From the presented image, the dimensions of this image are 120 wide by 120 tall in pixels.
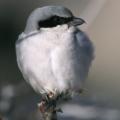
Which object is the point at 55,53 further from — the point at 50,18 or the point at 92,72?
the point at 92,72

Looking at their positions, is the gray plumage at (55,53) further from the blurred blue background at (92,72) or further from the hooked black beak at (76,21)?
the blurred blue background at (92,72)

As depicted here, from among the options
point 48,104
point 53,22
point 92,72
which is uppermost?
point 53,22

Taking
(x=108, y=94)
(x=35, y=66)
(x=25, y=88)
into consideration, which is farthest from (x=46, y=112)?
(x=108, y=94)

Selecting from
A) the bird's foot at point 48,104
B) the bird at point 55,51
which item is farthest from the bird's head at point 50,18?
the bird's foot at point 48,104

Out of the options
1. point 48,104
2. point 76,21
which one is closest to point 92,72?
point 76,21

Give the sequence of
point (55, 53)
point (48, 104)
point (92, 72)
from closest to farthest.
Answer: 1. point (48, 104)
2. point (55, 53)
3. point (92, 72)

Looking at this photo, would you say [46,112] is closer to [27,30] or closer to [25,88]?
[27,30]

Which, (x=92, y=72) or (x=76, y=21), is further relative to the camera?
(x=92, y=72)
